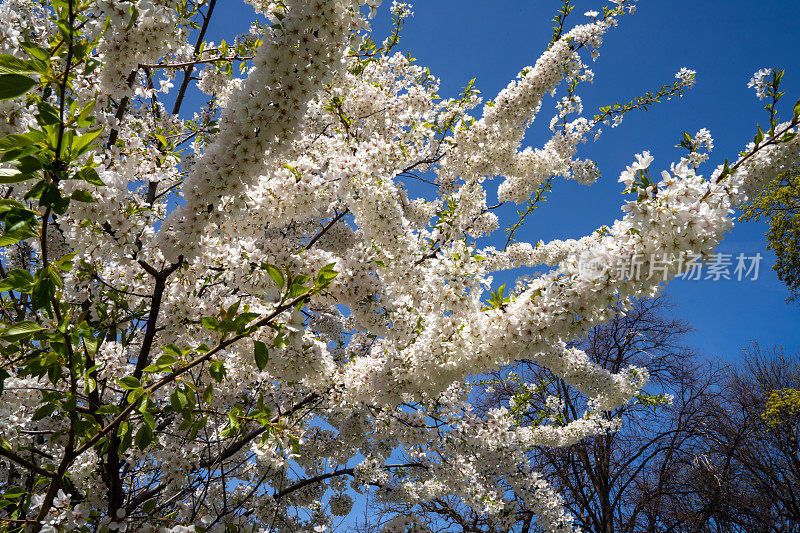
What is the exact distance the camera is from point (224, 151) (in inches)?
93.6

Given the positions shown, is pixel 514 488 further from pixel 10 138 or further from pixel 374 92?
pixel 10 138

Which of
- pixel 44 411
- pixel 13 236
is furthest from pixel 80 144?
pixel 44 411

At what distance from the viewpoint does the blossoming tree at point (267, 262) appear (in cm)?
179

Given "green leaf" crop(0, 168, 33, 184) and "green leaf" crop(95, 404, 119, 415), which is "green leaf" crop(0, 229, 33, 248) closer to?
"green leaf" crop(0, 168, 33, 184)

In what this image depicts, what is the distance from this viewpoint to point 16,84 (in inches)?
51.4

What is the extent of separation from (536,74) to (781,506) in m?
16.1

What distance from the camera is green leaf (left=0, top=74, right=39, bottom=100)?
1296mm

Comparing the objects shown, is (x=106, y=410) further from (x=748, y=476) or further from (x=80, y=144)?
(x=748, y=476)

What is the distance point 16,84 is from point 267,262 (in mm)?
2153

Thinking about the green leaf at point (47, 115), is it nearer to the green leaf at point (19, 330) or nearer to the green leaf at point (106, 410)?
the green leaf at point (19, 330)

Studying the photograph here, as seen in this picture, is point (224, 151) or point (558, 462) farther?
point (558, 462)

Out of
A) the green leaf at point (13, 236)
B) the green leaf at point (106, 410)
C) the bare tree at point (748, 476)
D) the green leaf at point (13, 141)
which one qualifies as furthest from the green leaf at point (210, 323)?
the bare tree at point (748, 476)

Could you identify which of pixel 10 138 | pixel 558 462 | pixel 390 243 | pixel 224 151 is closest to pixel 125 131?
pixel 224 151

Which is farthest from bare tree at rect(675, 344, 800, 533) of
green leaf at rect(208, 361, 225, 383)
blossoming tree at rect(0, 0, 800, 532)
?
green leaf at rect(208, 361, 225, 383)
